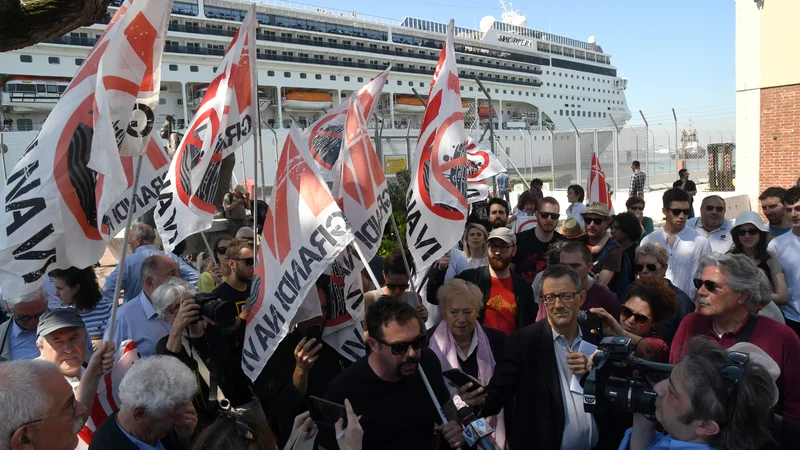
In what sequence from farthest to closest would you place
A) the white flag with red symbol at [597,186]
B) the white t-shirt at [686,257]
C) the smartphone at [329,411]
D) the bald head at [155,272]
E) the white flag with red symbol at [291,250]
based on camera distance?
the white flag with red symbol at [597,186], the white t-shirt at [686,257], the bald head at [155,272], the white flag with red symbol at [291,250], the smartphone at [329,411]

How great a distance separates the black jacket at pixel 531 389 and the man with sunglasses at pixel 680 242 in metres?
2.69

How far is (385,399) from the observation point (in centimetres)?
271

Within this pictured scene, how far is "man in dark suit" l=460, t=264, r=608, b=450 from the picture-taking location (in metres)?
2.81

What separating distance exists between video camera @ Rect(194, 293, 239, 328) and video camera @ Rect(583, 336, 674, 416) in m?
1.98

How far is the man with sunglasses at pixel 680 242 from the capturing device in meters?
5.22

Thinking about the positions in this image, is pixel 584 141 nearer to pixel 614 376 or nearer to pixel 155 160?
pixel 155 160

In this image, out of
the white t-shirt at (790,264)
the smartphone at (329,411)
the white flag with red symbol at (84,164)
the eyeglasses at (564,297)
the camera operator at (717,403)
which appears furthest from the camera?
the white t-shirt at (790,264)

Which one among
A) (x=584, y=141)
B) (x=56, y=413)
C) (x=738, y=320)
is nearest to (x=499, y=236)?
(x=738, y=320)

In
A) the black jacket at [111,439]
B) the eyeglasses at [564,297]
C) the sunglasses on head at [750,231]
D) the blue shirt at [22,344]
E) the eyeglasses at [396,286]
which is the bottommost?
the black jacket at [111,439]

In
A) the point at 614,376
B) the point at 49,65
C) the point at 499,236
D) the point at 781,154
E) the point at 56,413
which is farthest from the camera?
the point at 49,65

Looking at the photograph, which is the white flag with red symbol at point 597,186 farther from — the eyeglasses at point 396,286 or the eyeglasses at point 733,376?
the eyeglasses at point 733,376

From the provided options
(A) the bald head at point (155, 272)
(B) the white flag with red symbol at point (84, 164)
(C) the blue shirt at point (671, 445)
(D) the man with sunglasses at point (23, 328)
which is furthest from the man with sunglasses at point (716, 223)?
(D) the man with sunglasses at point (23, 328)

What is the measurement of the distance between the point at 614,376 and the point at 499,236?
223cm

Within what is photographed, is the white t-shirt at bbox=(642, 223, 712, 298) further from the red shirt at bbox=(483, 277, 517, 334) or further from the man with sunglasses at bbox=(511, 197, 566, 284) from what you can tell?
the red shirt at bbox=(483, 277, 517, 334)
